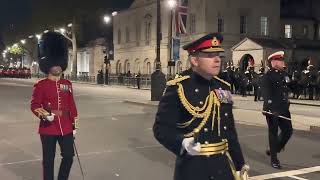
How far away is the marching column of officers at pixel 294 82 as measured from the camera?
3038cm

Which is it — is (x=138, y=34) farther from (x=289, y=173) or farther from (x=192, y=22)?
(x=289, y=173)

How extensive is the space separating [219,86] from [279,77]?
5.38 metres

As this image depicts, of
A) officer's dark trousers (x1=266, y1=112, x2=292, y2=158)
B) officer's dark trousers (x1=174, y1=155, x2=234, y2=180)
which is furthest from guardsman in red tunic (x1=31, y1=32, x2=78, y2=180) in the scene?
officer's dark trousers (x1=266, y1=112, x2=292, y2=158)

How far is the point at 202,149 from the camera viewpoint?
434 centimetres

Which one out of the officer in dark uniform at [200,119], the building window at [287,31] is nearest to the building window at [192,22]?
the building window at [287,31]

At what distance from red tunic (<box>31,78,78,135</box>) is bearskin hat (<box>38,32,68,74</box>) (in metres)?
0.34

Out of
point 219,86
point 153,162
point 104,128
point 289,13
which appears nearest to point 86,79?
point 289,13

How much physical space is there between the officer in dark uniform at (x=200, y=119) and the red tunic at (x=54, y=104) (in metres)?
3.19

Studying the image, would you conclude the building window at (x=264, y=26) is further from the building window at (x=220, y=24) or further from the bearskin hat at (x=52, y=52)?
the bearskin hat at (x=52, y=52)

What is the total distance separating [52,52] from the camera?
8.13 m

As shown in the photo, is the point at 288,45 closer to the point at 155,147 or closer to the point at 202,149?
the point at 155,147

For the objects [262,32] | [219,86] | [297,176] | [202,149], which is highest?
[262,32]

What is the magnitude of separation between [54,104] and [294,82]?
2562 centimetres

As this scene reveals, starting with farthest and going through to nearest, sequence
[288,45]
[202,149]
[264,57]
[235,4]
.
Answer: [235,4] → [288,45] → [264,57] → [202,149]
